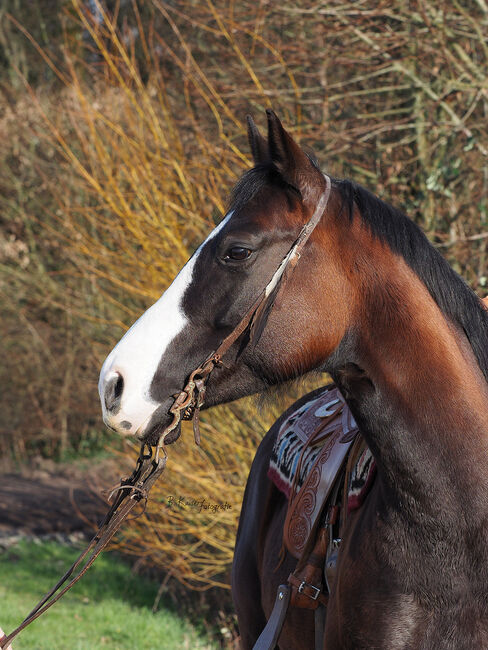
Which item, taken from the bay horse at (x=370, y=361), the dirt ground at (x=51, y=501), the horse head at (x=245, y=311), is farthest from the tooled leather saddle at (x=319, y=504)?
the dirt ground at (x=51, y=501)

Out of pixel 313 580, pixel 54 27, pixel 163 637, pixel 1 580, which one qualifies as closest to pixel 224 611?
pixel 163 637

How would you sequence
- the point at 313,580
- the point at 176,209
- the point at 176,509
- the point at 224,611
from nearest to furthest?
the point at 313,580, the point at 176,209, the point at 176,509, the point at 224,611

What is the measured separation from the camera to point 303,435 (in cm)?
263

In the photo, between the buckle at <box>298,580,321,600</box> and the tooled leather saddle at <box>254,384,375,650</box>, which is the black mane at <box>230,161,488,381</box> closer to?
the tooled leather saddle at <box>254,384,375,650</box>

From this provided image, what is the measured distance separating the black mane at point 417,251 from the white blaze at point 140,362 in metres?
0.33

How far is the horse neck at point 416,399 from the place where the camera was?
173cm

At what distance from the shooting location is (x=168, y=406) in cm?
177

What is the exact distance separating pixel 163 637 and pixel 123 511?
3.89m

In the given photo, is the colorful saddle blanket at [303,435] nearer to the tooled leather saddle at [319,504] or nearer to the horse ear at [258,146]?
the tooled leather saddle at [319,504]

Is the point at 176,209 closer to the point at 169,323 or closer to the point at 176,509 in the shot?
the point at 176,509

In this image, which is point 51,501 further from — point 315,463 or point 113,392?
point 113,392

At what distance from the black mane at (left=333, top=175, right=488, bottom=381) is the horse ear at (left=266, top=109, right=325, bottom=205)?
0.27 ft

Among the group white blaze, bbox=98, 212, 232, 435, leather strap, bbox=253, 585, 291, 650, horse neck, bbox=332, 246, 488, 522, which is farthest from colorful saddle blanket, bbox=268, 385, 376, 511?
white blaze, bbox=98, 212, 232, 435

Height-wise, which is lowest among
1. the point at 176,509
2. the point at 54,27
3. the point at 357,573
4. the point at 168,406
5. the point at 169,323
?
the point at 176,509
